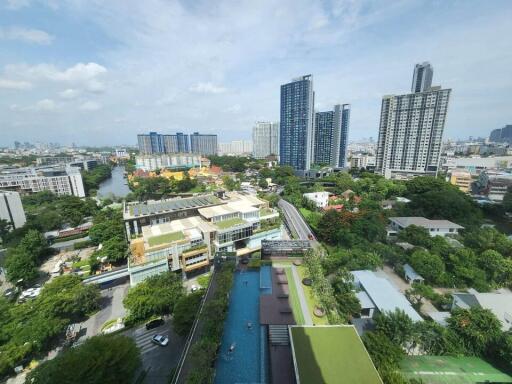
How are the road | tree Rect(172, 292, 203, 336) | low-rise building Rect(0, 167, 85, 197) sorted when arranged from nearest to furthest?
tree Rect(172, 292, 203, 336) → the road → low-rise building Rect(0, 167, 85, 197)

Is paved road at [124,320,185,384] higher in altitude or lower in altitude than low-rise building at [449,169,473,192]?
lower

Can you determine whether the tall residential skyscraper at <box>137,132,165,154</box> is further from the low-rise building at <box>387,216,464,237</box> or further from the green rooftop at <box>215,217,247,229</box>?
the low-rise building at <box>387,216,464,237</box>

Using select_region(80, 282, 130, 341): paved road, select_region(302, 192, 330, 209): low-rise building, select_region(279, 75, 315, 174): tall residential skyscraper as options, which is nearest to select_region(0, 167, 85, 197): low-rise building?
select_region(80, 282, 130, 341): paved road

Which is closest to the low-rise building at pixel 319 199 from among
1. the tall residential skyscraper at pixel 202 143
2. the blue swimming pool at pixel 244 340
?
the blue swimming pool at pixel 244 340

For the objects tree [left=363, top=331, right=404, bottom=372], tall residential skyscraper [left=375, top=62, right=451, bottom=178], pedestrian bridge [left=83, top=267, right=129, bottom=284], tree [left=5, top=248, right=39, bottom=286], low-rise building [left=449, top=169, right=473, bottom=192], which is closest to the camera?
tree [left=363, top=331, right=404, bottom=372]

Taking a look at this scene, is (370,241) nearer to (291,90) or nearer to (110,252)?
(110,252)

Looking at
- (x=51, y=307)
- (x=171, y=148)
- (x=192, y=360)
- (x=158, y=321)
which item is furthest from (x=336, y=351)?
(x=171, y=148)

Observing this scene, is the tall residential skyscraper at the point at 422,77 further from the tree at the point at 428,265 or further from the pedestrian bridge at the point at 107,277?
the pedestrian bridge at the point at 107,277
